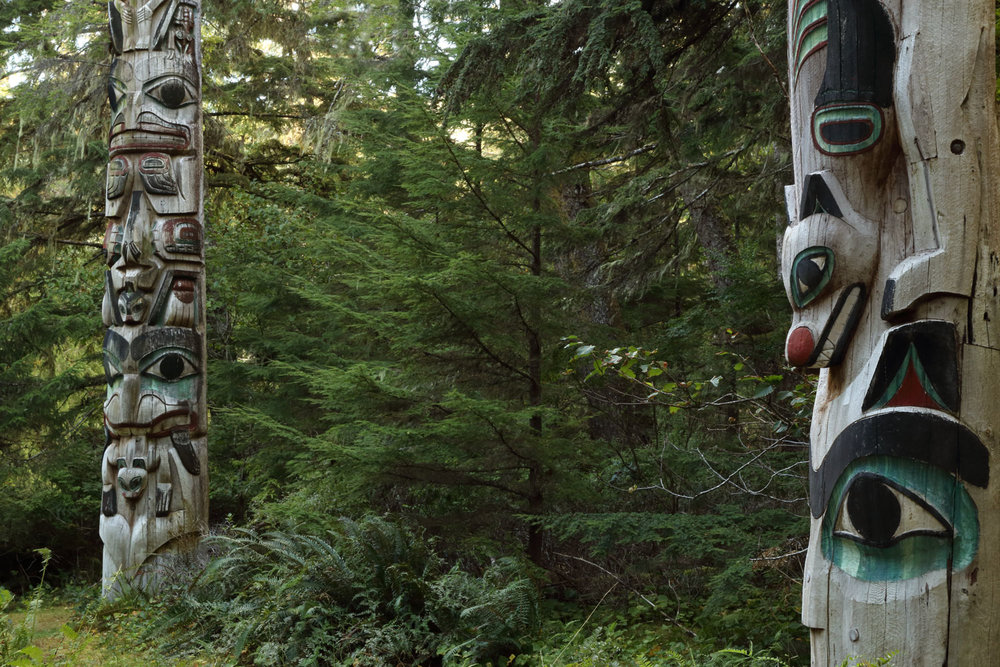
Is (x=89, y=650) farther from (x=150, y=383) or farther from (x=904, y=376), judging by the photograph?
(x=904, y=376)

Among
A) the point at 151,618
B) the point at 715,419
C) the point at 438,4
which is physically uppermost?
the point at 438,4

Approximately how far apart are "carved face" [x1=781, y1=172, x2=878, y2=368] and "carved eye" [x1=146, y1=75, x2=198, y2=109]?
7.10 metres

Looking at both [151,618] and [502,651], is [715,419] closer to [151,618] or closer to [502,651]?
[502,651]

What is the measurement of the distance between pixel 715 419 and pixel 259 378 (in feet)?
23.0

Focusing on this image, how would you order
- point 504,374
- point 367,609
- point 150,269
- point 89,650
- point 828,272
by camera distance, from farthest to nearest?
point 150,269
point 504,374
point 89,650
point 367,609
point 828,272

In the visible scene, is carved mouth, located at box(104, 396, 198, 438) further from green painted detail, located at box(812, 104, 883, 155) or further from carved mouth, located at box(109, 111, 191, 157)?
green painted detail, located at box(812, 104, 883, 155)

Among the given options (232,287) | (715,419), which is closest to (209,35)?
(232,287)

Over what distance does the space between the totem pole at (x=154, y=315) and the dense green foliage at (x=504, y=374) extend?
721 mm

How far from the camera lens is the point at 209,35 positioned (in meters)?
15.6

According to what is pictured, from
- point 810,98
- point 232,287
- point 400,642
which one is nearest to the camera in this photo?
point 810,98

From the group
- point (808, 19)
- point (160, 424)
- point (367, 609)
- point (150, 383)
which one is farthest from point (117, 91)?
point (808, 19)

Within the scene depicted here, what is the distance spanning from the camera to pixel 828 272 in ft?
10.1

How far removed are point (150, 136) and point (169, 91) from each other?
49 cm

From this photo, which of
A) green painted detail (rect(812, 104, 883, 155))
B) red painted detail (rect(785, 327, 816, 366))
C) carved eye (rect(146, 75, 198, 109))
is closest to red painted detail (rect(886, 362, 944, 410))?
red painted detail (rect(785, 327, 816, 366))
